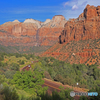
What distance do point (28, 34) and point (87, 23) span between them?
136278 mm

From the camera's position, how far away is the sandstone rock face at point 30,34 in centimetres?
16850

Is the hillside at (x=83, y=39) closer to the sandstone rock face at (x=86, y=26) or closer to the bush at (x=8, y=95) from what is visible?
the sandstone rock face at (x=86, y=26)

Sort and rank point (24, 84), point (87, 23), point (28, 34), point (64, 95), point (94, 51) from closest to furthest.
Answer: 1. point (64, 95)
2. point (24, 84)
3. point (94, 51)
4. point (87, 23)
5. point (28, 34)

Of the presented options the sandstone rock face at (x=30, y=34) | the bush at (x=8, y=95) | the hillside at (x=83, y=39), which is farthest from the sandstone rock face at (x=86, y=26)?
the sandstone rock face at (x=30, y=34)

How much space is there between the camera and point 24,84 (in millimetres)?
12852

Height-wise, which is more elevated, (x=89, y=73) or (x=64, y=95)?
(x=64, y=95)

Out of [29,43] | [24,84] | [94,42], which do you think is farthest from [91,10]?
[29,43]

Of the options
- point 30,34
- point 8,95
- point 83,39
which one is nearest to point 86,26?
point 83,39

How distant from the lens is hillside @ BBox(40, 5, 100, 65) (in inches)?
2437

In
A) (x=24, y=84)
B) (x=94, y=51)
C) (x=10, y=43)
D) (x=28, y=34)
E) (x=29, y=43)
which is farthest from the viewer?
(x=28, y=34)

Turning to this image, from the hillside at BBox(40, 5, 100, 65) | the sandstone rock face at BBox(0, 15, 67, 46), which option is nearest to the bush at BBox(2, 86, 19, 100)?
the hillside at BBox(40, 5, 100, 65)

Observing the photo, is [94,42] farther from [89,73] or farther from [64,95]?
[64,95]

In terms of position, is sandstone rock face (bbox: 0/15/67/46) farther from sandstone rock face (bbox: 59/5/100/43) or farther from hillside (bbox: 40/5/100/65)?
hillside (bbox: 40/5/100/65)

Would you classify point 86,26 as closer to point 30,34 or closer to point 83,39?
point 83,39
